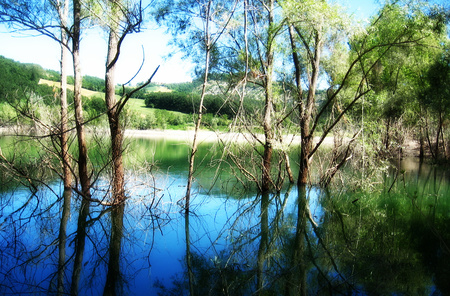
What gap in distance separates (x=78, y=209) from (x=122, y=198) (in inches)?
39.8

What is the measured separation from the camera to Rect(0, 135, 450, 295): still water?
15.0 feet

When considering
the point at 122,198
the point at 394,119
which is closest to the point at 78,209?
the point at 122,198

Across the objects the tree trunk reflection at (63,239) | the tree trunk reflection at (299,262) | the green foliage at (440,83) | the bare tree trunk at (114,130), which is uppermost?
the green foliage at (440,83)

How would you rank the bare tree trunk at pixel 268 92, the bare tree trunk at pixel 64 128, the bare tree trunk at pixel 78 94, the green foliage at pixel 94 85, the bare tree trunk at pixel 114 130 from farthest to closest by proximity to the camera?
the bare tree trunk at pixel 268 92, the bare tree trunk at pixel 78 94, the bare tree trunk at pixel 114 130, the green foliage at pixel 94 85, the bare tree trunk at pixel 64 128

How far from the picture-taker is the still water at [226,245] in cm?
457

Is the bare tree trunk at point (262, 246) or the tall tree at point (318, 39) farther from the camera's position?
the tall tree at point (318, 39)

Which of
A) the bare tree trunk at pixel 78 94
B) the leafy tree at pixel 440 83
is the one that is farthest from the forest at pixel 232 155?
the leafy tree at pixel 440 83

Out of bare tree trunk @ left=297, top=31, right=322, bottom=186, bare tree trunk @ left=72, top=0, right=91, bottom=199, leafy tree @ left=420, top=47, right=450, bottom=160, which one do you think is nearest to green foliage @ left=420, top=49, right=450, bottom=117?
leafy tree @ left=420, top=47, right=450, bottom=160

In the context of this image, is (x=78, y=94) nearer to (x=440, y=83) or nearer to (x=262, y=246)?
(x=262, y=246)

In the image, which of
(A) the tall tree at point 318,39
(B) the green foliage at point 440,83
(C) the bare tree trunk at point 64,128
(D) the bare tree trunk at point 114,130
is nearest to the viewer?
(C) the bare tree trunk at point 64,128

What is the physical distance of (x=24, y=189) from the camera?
33.7ft

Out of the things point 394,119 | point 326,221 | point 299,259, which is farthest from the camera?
point 394,119

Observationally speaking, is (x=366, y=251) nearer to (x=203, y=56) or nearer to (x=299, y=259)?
(x=299, y=259)

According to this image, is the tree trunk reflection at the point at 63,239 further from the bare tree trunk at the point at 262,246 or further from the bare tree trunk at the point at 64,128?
the bare tree trunk at the point at 262,246
